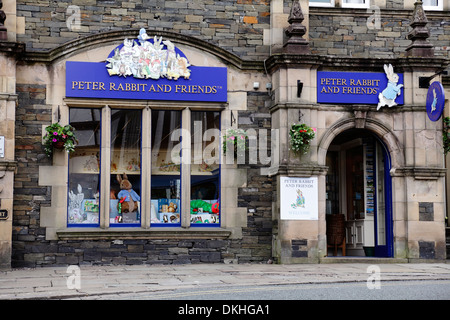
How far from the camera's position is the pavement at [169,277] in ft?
33.2

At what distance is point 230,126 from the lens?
15539 millimetres

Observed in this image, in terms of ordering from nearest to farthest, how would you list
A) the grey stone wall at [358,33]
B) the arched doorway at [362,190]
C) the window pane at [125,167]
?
the window pane at [125,167] → the arched doorway at [362,190] → the grey stone wall at [358,33]

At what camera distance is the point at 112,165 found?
1516 cm

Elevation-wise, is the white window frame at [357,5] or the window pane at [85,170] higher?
the white window frame at [357,5]

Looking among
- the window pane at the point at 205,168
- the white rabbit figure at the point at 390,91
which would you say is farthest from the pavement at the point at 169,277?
the white rabbit figure at the point at 390,91

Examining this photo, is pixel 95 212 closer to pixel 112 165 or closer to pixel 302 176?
pixel 112 165

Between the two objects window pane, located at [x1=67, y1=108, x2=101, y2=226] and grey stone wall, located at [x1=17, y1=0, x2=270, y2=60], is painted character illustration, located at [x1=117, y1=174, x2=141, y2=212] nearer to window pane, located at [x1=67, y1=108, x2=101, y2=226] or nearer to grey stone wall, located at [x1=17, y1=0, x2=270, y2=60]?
window pane, located at [x1=67, y1=108, x2=101, y2=226]

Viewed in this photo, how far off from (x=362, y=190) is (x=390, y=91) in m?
2.94

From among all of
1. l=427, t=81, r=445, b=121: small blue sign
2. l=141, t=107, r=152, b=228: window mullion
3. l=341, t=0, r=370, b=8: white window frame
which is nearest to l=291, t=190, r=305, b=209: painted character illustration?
l=141, t=107, r=152, b=228: window mullion

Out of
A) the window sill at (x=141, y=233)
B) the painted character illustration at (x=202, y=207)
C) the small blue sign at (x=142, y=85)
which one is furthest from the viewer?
the painted character illustration at (x=202, y=207)

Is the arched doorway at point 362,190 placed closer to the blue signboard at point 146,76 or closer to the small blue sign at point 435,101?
the small blue sign at point 435,101

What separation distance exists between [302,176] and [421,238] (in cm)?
299

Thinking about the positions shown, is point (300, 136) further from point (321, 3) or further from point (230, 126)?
point (321, 3)

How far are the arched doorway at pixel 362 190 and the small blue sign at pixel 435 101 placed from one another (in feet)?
4.73
